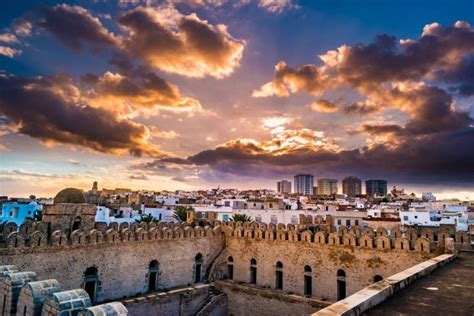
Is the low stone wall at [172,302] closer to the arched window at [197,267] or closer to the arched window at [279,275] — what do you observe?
the arched window at [197,267]

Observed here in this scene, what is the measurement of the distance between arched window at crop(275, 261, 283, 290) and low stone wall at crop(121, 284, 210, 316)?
4418 millimetres

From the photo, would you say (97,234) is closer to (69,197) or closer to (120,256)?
(120,256)

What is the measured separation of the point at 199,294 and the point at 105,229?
7.05m

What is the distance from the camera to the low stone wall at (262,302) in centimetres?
1970

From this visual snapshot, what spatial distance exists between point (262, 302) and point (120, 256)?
29.5ft

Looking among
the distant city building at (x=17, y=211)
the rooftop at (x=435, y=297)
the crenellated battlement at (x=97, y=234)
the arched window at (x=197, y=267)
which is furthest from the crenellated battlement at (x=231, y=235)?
the distant city building at (x=17, y=211)

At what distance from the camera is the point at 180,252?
867 inches

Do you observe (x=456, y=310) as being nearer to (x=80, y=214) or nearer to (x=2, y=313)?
(x=2, y=313)

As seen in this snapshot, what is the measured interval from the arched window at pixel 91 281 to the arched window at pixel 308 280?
459 inches

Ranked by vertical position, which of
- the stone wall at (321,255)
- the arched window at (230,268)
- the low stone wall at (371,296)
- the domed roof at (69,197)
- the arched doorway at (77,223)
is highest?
the domed roof at (69,197)

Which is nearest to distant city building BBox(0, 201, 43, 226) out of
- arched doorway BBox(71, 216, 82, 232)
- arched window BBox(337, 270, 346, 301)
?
arched doorway BBox(71, 216, 82, 232)

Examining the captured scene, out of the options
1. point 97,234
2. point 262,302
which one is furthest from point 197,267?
point 97,234

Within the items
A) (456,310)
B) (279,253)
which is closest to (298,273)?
(279,253)

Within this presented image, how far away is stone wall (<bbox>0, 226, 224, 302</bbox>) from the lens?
50.0 ft
